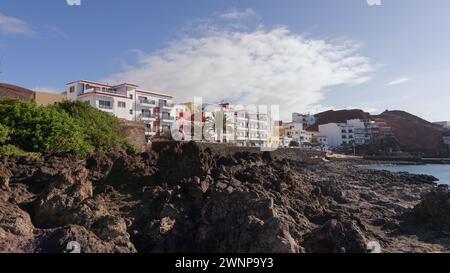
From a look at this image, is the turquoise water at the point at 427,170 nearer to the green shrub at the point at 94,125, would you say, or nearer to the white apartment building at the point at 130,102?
the white apartment building at the point at 130,102

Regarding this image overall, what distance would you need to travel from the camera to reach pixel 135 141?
1394 inches

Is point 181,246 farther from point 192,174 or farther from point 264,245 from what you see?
point 192,174

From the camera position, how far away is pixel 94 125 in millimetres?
26703

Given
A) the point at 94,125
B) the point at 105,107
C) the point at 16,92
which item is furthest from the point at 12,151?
the point at 105,107

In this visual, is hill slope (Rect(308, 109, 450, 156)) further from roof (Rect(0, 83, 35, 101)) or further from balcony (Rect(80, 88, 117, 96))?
roof (Rect(0, 83, 35, 101))

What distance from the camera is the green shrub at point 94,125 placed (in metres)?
24.9

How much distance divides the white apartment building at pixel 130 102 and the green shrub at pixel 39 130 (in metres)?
20.3

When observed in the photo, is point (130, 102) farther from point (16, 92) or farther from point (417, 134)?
point (417, 134)

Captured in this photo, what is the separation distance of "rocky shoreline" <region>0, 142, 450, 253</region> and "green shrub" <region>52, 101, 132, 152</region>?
8.63 metres

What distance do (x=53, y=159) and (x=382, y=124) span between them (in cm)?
10653

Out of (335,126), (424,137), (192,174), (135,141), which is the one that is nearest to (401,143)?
(424,137)

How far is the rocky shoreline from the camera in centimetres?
758

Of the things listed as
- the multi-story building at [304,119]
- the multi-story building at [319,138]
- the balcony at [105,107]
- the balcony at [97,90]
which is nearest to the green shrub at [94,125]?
the balcony at [105,107]

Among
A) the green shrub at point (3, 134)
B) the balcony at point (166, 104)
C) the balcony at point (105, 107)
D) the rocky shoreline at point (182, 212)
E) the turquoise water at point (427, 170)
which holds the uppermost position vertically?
the balcony at point (166, 104)
